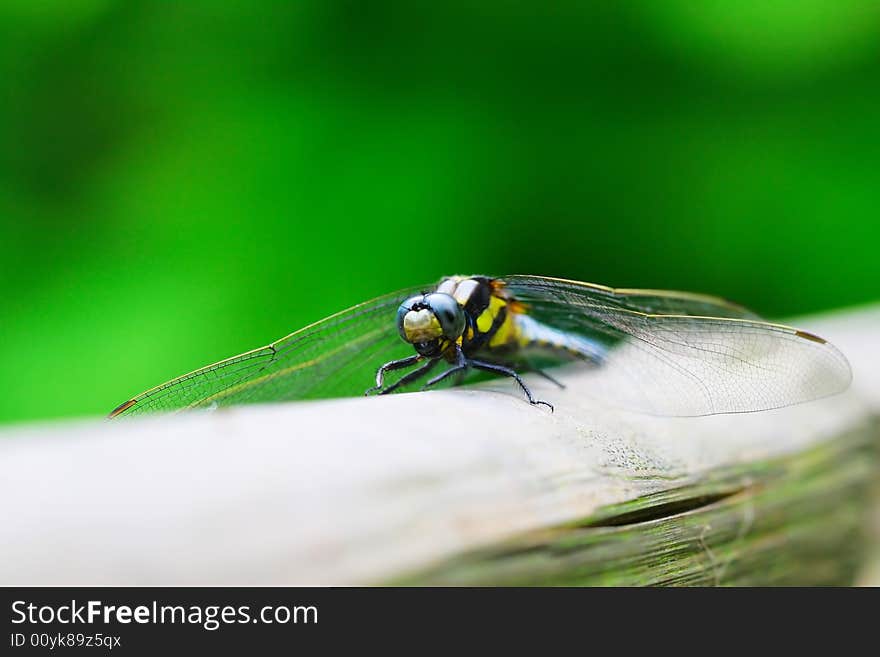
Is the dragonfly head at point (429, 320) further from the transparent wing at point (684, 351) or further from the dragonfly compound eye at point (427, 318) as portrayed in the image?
the transparent wing at point (684, 351)

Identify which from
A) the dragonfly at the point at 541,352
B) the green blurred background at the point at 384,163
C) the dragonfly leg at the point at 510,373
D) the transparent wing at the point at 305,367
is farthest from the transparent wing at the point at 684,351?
the green blurred background at the point at 384,163

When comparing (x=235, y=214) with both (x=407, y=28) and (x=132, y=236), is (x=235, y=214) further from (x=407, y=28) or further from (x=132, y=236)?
(x=407, y=28)

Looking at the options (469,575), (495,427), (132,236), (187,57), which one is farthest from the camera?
(187,57)

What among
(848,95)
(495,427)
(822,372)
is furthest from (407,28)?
(495,427)

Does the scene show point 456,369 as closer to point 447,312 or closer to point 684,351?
point 447,312

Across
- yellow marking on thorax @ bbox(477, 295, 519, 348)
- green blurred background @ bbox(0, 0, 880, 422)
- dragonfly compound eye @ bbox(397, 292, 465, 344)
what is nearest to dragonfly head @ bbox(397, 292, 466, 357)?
dragonfly compound eye @ bbox(397, 292, 465, 344)
